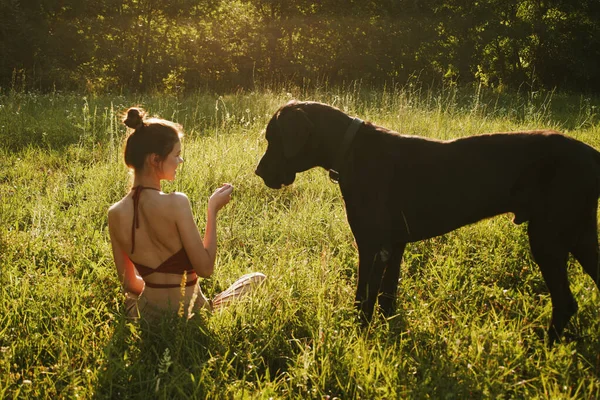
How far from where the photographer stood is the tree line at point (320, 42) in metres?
18.0

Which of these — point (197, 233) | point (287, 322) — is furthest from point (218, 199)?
point (287, 322)

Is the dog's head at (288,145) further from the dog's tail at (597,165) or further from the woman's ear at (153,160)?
the dog's tail at (597,165)

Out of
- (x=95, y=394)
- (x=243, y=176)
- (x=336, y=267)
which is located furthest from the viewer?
(x=243, y=176)

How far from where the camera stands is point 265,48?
66.7ft

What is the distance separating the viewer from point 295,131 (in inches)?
128

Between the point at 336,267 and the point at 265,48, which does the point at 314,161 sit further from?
the point at 265,48

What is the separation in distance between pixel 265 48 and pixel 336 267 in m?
17.8

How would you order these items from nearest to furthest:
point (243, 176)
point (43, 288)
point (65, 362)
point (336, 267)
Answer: point (65, 362), point (43, 288), point (336, 267), point (243, 176)

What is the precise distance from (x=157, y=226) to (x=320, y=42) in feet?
60.3

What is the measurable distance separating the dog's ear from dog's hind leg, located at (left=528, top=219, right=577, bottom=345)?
4.93ft

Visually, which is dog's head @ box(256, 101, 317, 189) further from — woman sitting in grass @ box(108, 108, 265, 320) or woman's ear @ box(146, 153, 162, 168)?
woman's ear @ box(146, 153, 162, 168)

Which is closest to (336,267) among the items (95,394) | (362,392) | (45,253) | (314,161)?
(314,161)

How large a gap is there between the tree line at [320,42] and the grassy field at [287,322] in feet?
46.8

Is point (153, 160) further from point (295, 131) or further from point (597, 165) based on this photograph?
point (597, 165)
